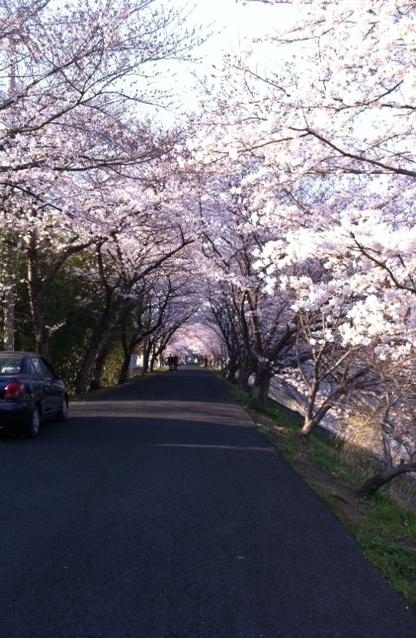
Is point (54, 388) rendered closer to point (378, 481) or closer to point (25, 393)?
point (25, 393)

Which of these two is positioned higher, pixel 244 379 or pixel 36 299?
pixel 36 299

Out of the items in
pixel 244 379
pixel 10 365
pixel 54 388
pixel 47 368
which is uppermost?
pixel 10 365

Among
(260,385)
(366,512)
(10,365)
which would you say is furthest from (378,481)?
(260,385)

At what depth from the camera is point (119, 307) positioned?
32656mm

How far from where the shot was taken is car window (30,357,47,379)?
13.8m

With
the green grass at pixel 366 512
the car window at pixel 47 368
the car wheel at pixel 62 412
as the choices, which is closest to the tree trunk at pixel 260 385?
the green grass at pixel 366 512

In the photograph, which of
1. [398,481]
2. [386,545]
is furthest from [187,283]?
[386,545]

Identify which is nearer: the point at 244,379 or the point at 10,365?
the point at 10,365

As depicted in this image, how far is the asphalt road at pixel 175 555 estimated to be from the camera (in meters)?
4.59

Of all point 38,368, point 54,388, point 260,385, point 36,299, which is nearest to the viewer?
point 38,368

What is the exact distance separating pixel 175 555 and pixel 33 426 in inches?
294

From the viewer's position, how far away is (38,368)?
14195 mm

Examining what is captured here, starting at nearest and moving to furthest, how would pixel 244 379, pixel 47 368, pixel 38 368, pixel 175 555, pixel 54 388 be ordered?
pixel 175 555, pixel 38 368, pixel 54 388, pixel 47 368, pixel 244 379

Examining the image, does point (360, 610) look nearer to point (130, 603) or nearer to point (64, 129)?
point (130, 603)
